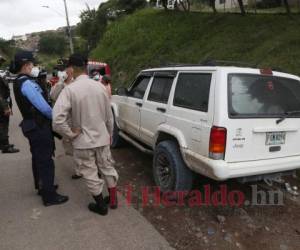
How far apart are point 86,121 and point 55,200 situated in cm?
128

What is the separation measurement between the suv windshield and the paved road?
167cm

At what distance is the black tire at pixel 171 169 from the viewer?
404 cm

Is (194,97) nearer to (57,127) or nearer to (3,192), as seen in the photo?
(57,127)

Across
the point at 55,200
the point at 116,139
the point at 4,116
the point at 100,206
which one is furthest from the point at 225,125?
the point at 4,116

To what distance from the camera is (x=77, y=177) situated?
5137mm

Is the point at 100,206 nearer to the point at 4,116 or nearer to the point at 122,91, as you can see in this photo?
the point at 122,91

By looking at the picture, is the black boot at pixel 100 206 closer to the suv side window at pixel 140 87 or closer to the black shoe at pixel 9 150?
the suv side window at pixel 140 87

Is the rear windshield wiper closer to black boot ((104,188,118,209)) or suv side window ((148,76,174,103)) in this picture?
suv side window ((148,76,174,103))

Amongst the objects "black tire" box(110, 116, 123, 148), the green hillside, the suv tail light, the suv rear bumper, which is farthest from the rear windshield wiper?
"black tire" box(110, 116, 123, 148)

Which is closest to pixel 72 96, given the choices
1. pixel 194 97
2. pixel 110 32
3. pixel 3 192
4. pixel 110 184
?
pixel 110 184

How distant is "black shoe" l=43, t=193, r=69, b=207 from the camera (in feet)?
13.7

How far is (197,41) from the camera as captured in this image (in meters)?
13.9

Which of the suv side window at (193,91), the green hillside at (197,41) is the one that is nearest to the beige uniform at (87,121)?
the suv side window at (193,91)

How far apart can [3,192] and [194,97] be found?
3069 millimetres
